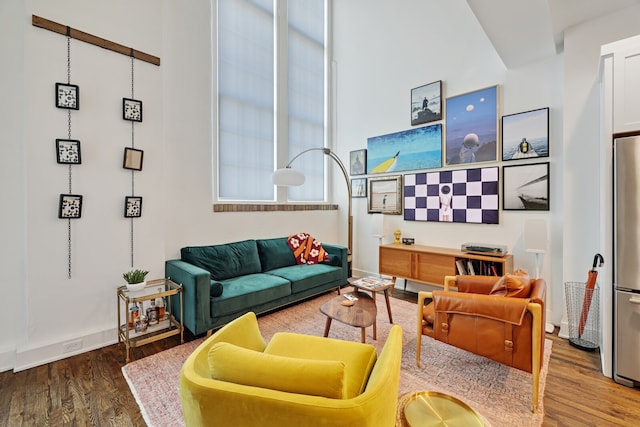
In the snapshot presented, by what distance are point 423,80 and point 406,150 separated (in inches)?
40.8

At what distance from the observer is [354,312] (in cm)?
254

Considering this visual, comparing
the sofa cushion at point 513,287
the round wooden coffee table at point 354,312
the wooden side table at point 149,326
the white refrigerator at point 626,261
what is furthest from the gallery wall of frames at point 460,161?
the wooden side table at point 149,326

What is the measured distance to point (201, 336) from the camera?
2.90 metres

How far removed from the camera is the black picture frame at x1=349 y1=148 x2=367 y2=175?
491 centimetres

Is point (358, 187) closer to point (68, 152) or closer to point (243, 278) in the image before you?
point (243, 278)

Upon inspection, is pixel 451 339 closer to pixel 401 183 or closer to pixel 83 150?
pixel 401 183

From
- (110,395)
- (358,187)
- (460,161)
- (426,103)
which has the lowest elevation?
(110,395)

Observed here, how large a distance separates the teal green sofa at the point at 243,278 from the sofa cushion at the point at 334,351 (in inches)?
49.1

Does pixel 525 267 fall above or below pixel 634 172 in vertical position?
below

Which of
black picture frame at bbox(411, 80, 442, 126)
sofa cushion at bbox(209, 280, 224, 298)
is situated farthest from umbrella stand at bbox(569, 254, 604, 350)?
sofa cushion at bbox(209, 280, 224, 298)

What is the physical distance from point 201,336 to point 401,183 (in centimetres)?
343

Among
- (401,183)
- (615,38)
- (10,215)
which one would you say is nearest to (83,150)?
(10,215)

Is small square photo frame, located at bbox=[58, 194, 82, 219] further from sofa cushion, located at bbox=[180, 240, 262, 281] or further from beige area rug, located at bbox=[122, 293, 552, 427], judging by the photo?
beige area rug, located at bbox=[122, 293, 552, 427]

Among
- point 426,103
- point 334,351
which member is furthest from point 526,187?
point 334,351
